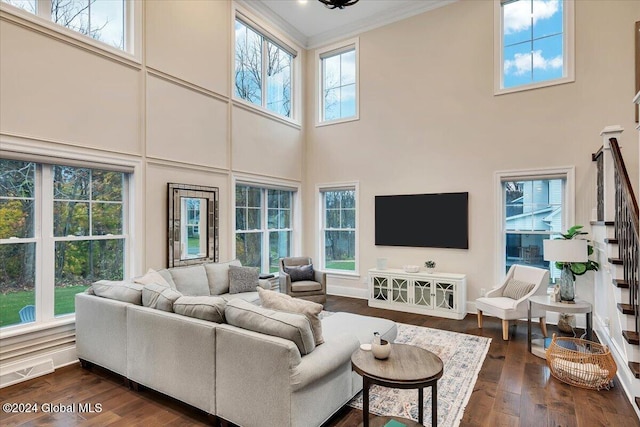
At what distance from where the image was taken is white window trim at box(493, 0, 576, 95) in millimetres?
4844

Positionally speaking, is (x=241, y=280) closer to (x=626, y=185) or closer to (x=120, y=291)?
(x=120, y=291)

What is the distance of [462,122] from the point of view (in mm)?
5656

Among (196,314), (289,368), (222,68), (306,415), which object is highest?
(222,68)

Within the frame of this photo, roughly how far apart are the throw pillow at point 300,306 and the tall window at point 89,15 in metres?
3.62

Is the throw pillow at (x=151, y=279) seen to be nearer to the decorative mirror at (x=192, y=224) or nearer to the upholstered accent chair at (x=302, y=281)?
the decorative mirror at (x=192, y=224)

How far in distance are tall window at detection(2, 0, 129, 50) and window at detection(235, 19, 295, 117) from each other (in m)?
1.91

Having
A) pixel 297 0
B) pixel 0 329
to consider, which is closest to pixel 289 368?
pixel 0 329

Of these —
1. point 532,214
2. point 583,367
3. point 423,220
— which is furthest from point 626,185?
point 423,220

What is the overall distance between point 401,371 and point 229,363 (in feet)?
3.73

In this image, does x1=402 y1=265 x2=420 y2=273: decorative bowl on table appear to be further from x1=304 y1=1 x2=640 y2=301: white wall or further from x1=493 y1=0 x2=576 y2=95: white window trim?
x1=493 y1=0 x2=576 y2=95: white window trim

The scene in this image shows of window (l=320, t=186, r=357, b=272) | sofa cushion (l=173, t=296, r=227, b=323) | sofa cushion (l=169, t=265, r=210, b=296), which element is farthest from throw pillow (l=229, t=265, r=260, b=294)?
window (l=320, t=186, r=357, b=272)

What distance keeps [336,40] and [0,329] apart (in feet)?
22.1

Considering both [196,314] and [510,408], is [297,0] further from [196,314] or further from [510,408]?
[510,408]

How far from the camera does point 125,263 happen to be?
435cm
